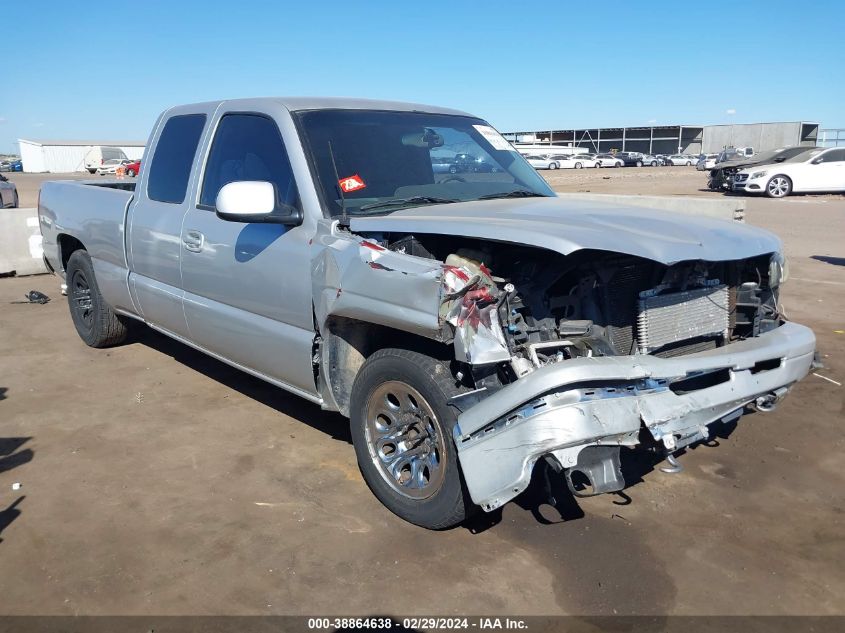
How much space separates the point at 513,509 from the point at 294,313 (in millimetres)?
1533

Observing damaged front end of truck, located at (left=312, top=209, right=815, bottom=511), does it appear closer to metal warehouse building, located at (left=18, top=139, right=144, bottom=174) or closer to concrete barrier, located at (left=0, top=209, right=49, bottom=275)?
concrete barrier, located at (left=0, top=209, right=49, bottom=275)

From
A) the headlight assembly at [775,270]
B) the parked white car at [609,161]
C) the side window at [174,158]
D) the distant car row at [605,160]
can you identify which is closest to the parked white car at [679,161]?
the distant car row at [605,160]

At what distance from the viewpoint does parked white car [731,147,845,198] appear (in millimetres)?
21984

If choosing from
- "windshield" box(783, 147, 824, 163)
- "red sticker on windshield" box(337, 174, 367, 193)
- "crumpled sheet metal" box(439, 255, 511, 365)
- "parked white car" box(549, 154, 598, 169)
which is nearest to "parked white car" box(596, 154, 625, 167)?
"parked white car" box(549, 154, 598, 169)

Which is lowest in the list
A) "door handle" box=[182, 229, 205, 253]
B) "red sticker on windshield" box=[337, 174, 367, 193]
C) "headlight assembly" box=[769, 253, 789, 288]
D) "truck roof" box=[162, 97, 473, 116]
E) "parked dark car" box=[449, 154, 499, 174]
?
"headlight assembly" box=[769, 253, 789, 288]

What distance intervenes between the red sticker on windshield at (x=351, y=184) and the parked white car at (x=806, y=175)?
21677 millimetres

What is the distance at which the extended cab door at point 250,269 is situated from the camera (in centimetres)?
386

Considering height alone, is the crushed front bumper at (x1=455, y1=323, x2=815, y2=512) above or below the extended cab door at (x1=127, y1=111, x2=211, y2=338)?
below

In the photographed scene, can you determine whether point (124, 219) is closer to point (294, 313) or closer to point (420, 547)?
point (294, 313)

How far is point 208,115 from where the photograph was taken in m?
4.75

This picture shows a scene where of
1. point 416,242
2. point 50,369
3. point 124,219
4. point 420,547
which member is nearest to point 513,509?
point 420,547

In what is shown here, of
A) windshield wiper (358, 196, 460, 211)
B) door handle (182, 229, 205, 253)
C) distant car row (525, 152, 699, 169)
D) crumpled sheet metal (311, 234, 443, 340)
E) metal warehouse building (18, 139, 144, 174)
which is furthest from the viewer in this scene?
metal warehouse building (18, 139, 144, 174)

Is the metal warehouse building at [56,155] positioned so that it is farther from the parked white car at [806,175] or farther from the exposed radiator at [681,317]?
the exposed radiator at [681,317]

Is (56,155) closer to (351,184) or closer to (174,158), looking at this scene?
(174,158)
